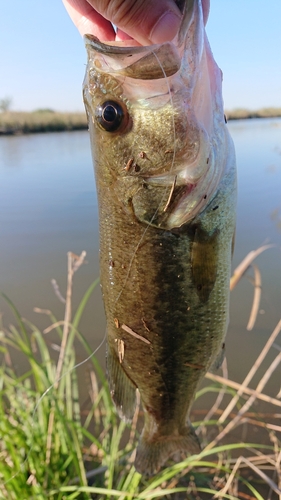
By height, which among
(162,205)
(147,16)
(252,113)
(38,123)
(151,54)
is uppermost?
(252,113)

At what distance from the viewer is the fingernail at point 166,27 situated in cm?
116

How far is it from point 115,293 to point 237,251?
4452 mm

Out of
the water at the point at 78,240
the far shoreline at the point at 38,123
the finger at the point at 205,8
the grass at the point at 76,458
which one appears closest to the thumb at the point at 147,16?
the finger at the point at 205,8

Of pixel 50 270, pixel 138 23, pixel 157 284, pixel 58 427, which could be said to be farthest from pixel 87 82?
pixel 50 270

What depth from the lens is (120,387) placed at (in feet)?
5.06

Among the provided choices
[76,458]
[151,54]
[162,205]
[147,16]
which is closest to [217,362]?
[162,205]

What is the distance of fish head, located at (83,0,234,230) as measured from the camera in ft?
3.83

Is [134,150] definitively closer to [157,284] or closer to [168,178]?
[168,178]

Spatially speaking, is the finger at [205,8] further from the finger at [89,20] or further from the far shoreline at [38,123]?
the far shoreline at [38,123]

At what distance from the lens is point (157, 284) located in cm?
135

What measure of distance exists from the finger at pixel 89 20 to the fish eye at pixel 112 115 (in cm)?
51

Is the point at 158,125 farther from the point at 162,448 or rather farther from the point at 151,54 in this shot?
the point at 162,448

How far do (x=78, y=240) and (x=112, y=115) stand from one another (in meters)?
A: 5.15

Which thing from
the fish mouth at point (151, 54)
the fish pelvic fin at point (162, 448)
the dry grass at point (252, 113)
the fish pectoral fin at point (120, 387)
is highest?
the dry grass at point (252, 113)
